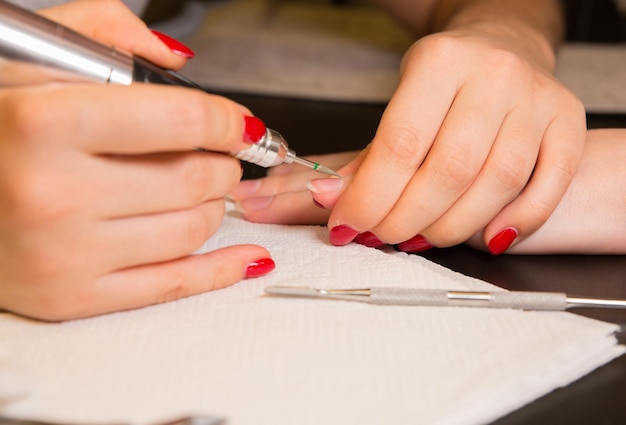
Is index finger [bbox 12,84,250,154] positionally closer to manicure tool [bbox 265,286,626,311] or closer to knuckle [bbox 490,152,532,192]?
manicure tool [bbox 265,286,626,311]

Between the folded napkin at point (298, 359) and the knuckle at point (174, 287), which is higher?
the knuckle at point (174, 287)

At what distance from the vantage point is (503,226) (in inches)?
26.8

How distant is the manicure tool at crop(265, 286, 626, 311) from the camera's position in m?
0.56

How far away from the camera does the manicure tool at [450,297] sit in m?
0.56

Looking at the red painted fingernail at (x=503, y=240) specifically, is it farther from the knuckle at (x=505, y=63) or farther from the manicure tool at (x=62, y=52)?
the manicure tool at (x=62, y=52)

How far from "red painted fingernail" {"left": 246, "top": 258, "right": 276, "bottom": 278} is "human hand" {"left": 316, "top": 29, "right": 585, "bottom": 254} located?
78mm

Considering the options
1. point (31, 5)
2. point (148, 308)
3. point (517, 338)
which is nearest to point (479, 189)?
point (517, 338)

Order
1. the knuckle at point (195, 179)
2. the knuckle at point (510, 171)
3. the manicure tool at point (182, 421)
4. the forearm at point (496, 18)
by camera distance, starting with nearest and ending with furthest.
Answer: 1. the manicure tool at point (182, 421)
2. the knuckle at point (195, 179)
3. the knuckle at point (510, 171)
4. the forearm at point (496, 18)

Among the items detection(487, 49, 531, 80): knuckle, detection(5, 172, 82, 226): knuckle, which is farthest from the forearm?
detection(5, 172, 82, 226): knuckle

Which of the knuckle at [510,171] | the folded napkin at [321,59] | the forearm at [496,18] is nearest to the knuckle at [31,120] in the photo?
the knuckle at [510,171]

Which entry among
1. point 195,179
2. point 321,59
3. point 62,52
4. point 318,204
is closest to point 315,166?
point 318,204

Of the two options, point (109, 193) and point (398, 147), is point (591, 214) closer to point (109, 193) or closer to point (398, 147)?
point (398, 147)

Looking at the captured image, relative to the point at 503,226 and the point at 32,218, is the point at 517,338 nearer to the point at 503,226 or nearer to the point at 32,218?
the point at 503,226

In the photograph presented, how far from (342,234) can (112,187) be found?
23cm
